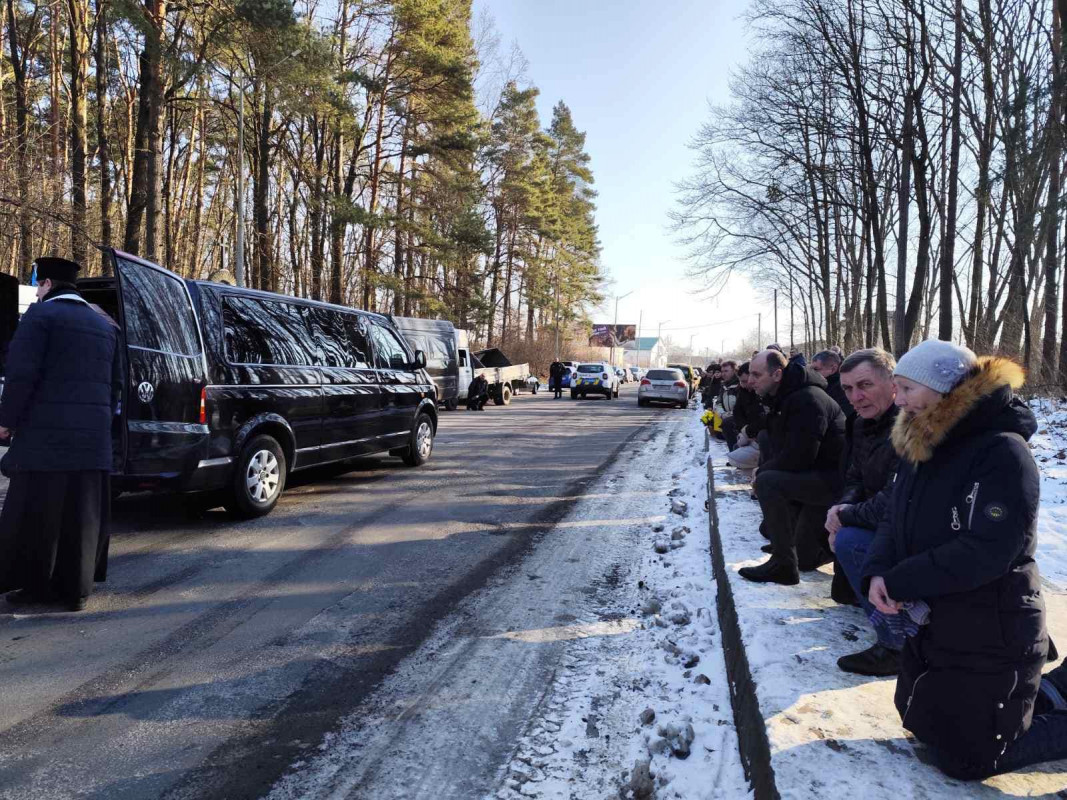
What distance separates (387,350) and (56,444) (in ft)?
17.1

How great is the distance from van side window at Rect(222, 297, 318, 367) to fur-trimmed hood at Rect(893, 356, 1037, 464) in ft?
18.5

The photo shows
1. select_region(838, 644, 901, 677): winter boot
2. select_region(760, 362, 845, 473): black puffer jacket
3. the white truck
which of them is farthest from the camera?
the white truck

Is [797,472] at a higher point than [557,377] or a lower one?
lower

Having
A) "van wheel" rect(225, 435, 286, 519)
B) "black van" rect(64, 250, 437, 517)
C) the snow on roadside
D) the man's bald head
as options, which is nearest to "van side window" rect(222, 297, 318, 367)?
"black van" rect(64, 250, 437, 517)

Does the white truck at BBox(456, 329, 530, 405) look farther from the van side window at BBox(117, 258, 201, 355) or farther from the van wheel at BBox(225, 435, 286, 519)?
the van side window at BBox(117, 258, 201, 355)

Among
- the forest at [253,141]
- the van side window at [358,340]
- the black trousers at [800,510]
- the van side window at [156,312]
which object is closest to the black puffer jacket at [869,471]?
the black trousers at [800,510]

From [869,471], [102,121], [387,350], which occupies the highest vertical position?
[102,121]

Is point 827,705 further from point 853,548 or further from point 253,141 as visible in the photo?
point 253,141

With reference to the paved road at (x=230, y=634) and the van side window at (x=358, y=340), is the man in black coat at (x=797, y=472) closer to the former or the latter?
the paved road at (x=230, y=634)

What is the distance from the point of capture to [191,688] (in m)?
3.26

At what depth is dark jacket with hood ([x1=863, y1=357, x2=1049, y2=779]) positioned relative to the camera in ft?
6.81

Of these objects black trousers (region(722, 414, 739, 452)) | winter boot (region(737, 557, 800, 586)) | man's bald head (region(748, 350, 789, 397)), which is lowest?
winter boot (region(737, 557, 800, 586))

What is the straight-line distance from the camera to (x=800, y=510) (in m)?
4.77

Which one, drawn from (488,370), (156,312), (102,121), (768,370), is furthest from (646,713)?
(102,121)
